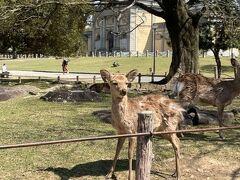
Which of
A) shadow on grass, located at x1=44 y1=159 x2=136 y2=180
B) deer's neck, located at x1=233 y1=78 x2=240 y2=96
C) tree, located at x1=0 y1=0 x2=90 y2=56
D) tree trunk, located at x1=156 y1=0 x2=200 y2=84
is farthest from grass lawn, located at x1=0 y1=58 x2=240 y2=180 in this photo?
tree, located at x1=0 y1=0 x2=90 y2=56

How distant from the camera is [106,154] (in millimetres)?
8750

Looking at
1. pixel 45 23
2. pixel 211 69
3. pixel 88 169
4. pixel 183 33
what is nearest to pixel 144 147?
pixel 88 169

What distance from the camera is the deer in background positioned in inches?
419

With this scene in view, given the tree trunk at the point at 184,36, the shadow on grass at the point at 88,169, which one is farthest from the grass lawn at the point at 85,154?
the tree trunk at the point at 184,36

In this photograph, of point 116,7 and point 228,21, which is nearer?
point 228,21

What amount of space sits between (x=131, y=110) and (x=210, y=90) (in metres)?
4.00

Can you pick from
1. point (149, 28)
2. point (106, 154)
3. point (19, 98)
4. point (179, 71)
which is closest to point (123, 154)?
point (106, 154)

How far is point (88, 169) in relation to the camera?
25.7 feet

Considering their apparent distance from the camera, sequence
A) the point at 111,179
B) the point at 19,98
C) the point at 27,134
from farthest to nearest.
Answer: the point at 19,98
the point at 27,134
the point at 111,179

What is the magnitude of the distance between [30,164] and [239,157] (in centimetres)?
389

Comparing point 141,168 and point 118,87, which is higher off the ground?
point 118,87

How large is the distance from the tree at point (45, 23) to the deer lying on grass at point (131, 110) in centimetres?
1360

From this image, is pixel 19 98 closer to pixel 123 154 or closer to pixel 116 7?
pixel 116 7

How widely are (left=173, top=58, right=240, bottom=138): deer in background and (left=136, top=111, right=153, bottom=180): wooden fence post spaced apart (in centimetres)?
496
